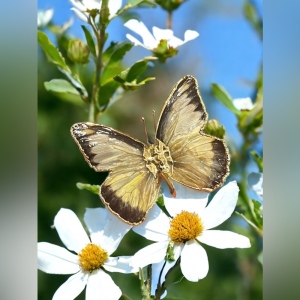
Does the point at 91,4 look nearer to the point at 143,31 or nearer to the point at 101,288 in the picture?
the point at 143,31

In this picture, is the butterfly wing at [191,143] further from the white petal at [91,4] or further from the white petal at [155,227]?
the white petal at [91,4]

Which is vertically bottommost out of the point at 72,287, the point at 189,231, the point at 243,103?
the point at 72,287

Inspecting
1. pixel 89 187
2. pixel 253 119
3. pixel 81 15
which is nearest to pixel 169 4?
pixel 81 15

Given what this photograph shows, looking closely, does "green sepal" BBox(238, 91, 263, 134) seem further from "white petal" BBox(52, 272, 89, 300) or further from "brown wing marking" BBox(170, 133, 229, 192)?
"white petal" BBox(52, 272, 89, 300)

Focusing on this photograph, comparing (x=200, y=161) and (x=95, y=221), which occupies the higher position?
(x=200, y=161)

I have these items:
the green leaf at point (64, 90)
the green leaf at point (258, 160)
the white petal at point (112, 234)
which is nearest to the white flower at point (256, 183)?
the green leaf at point (258, 160)

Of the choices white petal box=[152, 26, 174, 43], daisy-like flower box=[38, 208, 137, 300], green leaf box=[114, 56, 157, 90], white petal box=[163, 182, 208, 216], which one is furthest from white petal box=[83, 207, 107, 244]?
white petal box=[152, 26, 174, 43]
